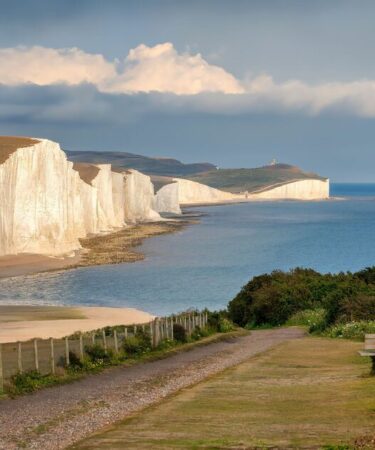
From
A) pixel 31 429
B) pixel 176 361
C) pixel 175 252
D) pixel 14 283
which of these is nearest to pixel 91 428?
pixel 31 429

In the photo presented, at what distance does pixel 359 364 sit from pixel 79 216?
8435cm

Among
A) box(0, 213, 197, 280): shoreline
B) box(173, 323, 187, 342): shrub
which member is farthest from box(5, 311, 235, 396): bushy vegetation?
box(0, 213, 197, 280): shoreline

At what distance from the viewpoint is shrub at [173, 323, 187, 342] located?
94.0ft

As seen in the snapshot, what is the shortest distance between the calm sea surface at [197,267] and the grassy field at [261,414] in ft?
115

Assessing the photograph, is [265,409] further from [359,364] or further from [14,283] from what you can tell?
Answer: [14,283]

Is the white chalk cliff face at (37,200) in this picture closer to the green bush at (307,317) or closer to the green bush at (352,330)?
the green bush at (307,317)

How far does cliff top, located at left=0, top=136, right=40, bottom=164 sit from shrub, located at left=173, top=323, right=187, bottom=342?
174ft

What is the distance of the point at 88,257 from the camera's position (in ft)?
280

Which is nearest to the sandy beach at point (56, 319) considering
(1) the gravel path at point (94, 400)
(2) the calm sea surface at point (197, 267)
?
(2) the calm sea surface at point (197, 267)

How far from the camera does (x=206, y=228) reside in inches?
5935

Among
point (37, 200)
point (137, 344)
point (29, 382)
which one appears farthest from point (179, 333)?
point (37, 200)

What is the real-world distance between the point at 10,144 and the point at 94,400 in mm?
70716

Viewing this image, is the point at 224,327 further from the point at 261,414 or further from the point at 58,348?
the point at 261,414

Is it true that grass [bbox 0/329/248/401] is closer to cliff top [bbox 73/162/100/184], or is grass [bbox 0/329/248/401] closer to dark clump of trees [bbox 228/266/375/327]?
dark clump of trees [bbox 228/266/375/327]
